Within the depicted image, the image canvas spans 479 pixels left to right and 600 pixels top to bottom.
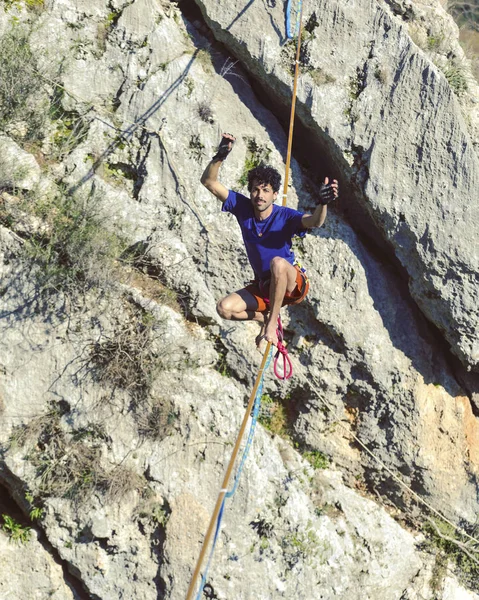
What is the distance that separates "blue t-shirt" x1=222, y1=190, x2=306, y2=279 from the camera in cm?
568

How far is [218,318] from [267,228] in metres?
1.90

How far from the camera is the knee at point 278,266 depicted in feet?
17.7

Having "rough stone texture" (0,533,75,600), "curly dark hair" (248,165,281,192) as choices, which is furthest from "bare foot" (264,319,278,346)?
"rough stone texture" (0,533,75,600)

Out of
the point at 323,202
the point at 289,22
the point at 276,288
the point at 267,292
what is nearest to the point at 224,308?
the point at 267,292

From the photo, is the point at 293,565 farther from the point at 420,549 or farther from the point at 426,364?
the point at 426,364

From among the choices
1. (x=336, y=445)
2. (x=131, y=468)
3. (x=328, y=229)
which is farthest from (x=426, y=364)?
(x=131, y=468)

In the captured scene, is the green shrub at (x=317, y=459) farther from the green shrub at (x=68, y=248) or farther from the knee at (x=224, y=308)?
the green shrub at (x=68, y=248)

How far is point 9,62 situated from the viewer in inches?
281

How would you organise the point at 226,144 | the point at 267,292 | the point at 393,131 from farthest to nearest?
the point at 393,131 < the point at 267,292 < the point at 226,144

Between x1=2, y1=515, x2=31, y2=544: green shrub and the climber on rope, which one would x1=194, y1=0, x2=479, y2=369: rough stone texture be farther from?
x1=2, y1=515, x2=31, y2=544: green shrub

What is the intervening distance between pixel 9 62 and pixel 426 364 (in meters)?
5.87

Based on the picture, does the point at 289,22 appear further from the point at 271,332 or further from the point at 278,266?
the point at 271,332

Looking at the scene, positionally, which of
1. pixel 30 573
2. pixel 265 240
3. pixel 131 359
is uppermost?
pixel 265 240

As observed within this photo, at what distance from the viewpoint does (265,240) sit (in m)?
5.77
